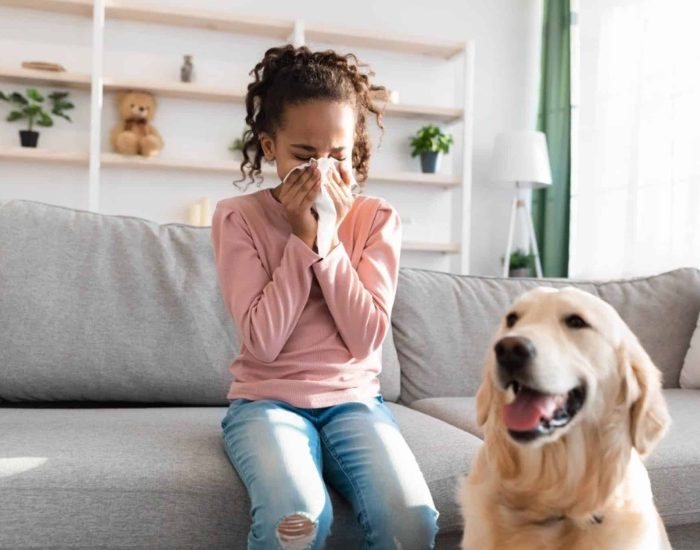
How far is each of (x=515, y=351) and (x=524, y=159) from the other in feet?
11.7

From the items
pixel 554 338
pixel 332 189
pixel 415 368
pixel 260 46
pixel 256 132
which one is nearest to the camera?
pixel 554 338

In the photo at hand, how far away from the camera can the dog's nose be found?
1155mm

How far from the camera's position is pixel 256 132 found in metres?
1.78

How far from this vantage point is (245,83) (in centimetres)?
480

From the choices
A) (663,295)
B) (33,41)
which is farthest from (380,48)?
(663,295)

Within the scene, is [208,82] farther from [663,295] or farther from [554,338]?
[554,338]

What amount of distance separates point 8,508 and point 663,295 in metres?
2.10

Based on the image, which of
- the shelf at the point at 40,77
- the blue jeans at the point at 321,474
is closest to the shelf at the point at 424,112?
the shelf at the point at 40,77

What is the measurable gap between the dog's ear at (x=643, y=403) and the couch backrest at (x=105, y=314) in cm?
108

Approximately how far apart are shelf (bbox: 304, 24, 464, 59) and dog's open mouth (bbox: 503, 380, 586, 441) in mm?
3740

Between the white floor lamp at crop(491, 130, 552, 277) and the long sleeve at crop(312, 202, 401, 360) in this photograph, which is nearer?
the long sleeve at crop(312, 202, 401, 360)

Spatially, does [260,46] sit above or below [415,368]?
above

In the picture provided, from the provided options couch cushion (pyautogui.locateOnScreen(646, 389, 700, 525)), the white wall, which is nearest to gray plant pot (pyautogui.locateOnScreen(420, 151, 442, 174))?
the white wall

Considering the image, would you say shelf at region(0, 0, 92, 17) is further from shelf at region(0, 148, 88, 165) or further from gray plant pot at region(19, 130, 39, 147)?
shelf at region(0, 148, 88, 165)
